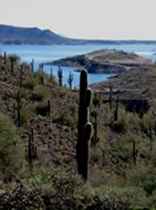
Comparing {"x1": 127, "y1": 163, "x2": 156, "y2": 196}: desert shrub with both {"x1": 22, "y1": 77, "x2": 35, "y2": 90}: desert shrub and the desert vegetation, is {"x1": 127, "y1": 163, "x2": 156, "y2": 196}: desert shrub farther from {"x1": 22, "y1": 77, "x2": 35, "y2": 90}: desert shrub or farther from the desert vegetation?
{"x1": 22, "y1": 77, "x2": 35, "y2": 90}: desert shrub

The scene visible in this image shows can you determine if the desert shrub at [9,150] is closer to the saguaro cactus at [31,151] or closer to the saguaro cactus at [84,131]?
the saguaro cactus at [31,151]

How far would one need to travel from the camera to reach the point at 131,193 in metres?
17.1

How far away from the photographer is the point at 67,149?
39062 millimetres

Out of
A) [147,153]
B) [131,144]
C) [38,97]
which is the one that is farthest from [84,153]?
[38,97]

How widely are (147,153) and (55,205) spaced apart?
839 inches

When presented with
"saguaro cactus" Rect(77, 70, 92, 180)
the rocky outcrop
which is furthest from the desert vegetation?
the rocky outcrop

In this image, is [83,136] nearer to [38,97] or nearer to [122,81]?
[38,97]

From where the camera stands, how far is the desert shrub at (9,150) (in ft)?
87.7

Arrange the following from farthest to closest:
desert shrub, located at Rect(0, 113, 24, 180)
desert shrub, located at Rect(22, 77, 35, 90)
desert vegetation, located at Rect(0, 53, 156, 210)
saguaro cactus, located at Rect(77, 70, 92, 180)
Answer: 1. desert shrub, located at Rect(22, 77, 35, 90)
2. desert shrub, located at Rect(0, 113, 24, 180)
3. saguaro cactus, located at Rect(77, 70, 92, 180)
4. desert vegetation, located at Rect(0, 53, 156, 210)

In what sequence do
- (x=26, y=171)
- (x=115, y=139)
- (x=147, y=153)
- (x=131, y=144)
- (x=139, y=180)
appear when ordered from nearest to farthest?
(x=139, y=180), (x=26, y=171), (x=147, y=153), (x=131, y=144), (x=115, y=139)

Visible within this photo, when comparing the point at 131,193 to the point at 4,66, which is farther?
the point at 4,66

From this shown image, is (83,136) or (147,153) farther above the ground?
(83,136)

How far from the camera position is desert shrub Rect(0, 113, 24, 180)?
87.7 ft

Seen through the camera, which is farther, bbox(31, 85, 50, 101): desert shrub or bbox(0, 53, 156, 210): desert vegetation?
bbox(31, 85, 50, 101): desert shrub
